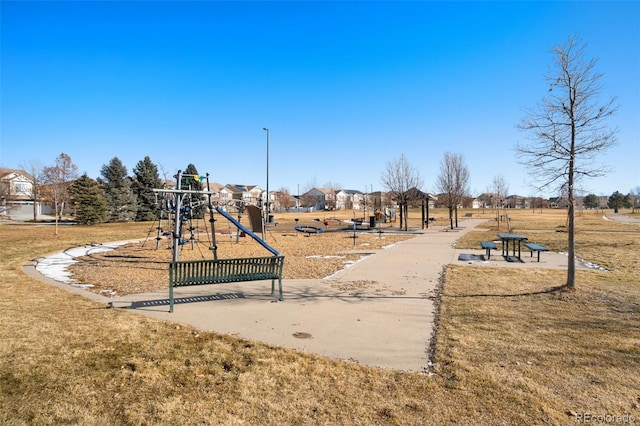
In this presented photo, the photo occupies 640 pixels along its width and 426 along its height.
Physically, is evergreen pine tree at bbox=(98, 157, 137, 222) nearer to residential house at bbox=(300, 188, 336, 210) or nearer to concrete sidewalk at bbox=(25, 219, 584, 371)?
concrete sidewalk at bbox=(25, 219, 584, 371)

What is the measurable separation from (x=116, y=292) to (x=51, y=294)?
47.7 inches

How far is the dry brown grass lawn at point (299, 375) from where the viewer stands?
3.33m

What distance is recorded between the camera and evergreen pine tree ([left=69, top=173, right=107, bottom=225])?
36000mm

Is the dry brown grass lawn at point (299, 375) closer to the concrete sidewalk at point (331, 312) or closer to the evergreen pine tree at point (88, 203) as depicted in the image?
the concrete sidewalk at point (331, 312)

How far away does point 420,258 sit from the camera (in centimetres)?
1361

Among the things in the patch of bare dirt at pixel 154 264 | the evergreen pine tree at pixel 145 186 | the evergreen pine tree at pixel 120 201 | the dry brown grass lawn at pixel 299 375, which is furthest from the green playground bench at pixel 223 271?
the evergreen pine tree at pixel 145 186

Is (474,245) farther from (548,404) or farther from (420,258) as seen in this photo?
(548,404)

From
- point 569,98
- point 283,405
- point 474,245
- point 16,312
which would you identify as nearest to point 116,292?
point 16,312

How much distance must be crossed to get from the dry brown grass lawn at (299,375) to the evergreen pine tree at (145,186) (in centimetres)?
4314

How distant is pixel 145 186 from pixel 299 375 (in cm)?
4951

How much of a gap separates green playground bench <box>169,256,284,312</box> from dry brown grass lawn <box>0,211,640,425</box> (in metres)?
1.08

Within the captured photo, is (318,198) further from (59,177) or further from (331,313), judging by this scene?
(331,313)

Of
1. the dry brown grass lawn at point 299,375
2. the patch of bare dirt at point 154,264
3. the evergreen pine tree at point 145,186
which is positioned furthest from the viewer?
the evergreen pine tree at point 145,186

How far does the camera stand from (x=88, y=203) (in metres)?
36.3
